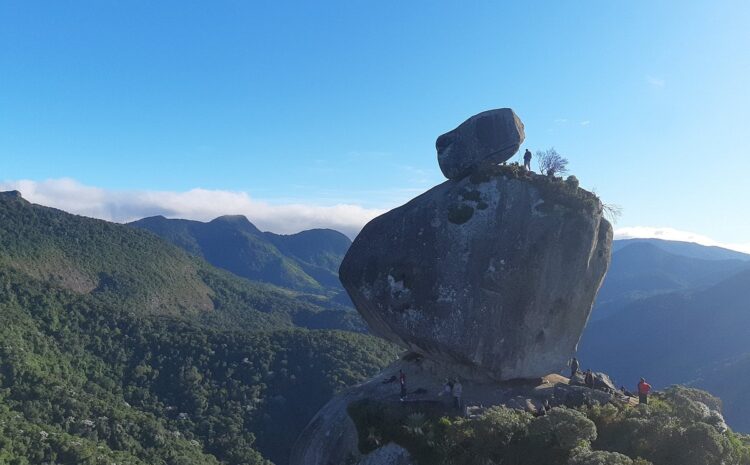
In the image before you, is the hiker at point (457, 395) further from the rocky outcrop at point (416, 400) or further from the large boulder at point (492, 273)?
the large boulder at point (492, 273)

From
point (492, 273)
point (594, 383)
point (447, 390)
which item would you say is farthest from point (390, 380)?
point (594, 383)

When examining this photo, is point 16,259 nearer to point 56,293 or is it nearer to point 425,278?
point 56,293

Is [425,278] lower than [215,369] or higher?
higher

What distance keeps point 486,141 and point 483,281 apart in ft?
36.0

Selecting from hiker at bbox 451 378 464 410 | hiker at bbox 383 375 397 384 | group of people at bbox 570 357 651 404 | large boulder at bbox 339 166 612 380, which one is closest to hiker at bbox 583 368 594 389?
group of people at bbox 570 357 651 404

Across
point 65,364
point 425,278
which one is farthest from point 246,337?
point 425,278

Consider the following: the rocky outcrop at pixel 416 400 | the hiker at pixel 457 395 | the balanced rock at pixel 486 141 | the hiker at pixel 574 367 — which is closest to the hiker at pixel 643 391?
the rocky outcrop at pixel 416 400

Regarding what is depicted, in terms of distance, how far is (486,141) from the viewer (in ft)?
116

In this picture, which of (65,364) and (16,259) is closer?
(65,364)

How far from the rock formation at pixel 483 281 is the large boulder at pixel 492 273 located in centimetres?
7

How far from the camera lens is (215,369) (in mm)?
129875

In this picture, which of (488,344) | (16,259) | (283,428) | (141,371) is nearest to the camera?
(488,344)

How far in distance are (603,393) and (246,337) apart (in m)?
130

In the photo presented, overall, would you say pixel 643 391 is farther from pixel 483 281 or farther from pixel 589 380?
pixel 483 281
